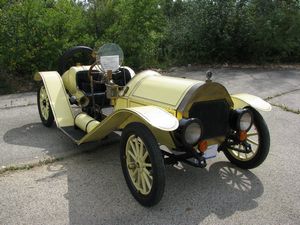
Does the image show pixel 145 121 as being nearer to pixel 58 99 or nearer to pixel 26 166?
pixel 26 166

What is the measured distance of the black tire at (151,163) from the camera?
3.20 meters

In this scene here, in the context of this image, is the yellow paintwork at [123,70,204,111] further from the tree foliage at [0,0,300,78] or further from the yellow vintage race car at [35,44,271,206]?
the tree foliage at [0,0,300,78]

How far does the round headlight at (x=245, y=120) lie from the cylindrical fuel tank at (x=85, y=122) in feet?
5.93

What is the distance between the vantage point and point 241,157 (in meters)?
4.33

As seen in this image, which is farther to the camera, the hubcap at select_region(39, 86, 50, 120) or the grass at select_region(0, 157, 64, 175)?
the hubcap at select_region(39, 86, 50, 120)

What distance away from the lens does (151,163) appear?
3250 mm

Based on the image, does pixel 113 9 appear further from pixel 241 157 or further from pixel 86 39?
pixel 241 157

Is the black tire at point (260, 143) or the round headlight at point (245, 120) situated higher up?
the round headlight at point (245, 120)

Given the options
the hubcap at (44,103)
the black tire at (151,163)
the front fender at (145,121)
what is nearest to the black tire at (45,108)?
the hubcap at (44,103)

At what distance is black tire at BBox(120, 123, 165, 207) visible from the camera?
320 cm

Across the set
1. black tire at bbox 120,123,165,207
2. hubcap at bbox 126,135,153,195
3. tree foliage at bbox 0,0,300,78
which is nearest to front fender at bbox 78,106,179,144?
black tire at bbox 120,123,165,207

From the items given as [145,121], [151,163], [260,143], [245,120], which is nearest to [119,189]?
[151,163]

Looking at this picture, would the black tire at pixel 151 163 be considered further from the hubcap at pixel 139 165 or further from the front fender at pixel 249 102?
the front fender at pixel 249 102

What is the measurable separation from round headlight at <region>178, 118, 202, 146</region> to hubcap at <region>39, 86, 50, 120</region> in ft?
9.63
